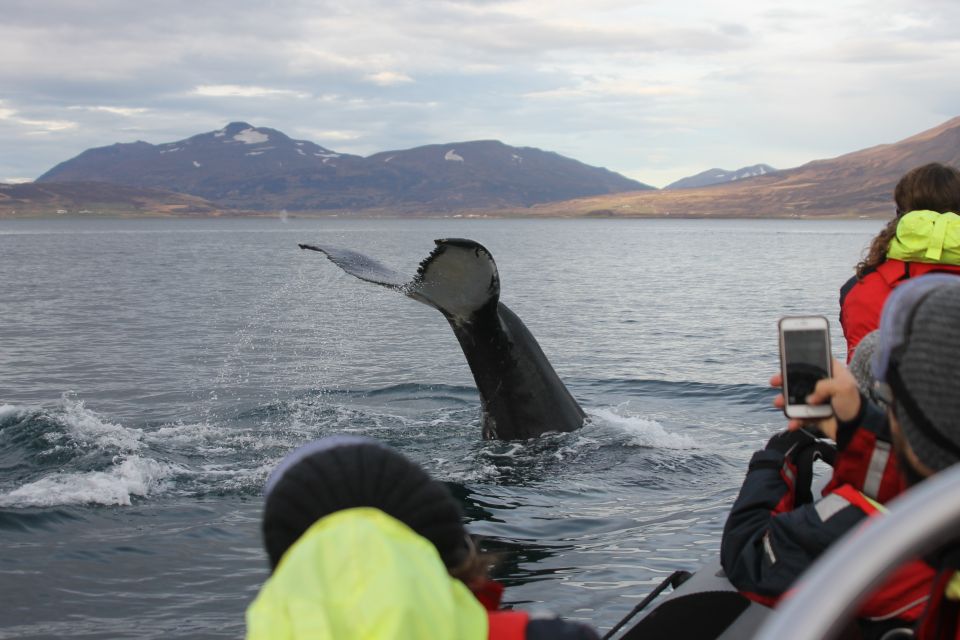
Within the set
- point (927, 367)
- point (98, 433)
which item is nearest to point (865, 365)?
point (927, 367)

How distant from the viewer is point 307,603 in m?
1.46

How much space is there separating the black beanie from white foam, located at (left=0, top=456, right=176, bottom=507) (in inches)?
262

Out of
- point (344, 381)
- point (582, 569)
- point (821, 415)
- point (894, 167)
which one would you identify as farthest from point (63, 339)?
point (894, 167)

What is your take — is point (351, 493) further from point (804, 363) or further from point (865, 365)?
point (865, 365)

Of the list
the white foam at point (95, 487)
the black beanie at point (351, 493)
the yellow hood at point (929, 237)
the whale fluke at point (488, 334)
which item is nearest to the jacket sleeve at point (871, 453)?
the black beanie at point (351, 493)

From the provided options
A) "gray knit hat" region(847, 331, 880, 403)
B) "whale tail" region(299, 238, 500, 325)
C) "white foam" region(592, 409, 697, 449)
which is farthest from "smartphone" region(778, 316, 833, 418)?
"white foam" region(592, 409, 697, 449)

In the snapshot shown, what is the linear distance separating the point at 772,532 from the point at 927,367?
0.95 meters

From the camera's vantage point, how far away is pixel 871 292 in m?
4.49

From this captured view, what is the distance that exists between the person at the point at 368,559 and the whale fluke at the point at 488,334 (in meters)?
5.25

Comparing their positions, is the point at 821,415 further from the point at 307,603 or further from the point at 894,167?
the point at 894,167

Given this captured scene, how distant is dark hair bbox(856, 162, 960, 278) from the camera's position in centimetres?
465

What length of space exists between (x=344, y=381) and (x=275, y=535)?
13072 millimetres

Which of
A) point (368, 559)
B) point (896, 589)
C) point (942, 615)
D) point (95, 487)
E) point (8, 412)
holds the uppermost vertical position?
point (368, 559)

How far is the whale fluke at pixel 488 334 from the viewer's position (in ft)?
24.3
